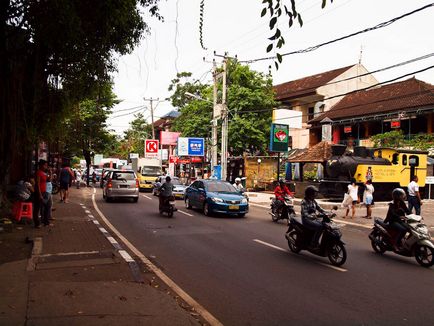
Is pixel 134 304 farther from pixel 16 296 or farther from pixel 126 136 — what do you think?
pixel 126 136

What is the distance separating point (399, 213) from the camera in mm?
8898

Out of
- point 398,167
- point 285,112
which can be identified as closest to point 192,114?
point 285,112

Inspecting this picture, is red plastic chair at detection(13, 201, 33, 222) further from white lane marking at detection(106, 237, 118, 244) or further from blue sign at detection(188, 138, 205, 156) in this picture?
blue sign at detection(188, 138, 205, 156)

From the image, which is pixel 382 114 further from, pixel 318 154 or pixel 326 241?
pixel 326 241

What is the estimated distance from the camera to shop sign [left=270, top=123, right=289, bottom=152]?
26739 mm

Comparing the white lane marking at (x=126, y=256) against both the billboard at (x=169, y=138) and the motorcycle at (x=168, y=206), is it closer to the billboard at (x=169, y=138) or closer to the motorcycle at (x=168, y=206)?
A: the motorcycle at (x=168, y=206)

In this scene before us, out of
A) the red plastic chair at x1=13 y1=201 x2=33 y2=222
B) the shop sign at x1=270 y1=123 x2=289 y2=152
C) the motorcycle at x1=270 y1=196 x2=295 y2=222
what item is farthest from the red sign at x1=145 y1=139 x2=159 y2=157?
the red plastic chair at x1=13 y1=201 x2=33 y2=222

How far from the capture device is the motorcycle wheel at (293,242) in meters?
9.31

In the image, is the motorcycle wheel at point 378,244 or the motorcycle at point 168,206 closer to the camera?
the motorcycle wheel at point 378,244

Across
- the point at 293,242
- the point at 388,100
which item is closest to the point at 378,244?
the point at 293,242

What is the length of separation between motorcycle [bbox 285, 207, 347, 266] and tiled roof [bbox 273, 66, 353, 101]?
102 ft

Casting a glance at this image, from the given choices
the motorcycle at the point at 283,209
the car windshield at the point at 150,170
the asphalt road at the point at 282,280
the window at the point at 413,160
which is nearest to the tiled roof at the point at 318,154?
the window at the point at 413,160

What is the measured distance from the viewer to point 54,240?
386 inches

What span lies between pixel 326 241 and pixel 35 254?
5707mm
